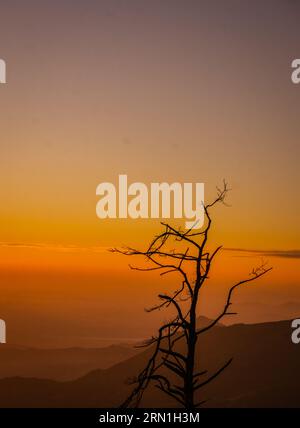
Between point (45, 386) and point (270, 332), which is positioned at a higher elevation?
point (270, 332)

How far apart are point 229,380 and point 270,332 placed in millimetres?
1000

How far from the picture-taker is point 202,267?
4.09 m
